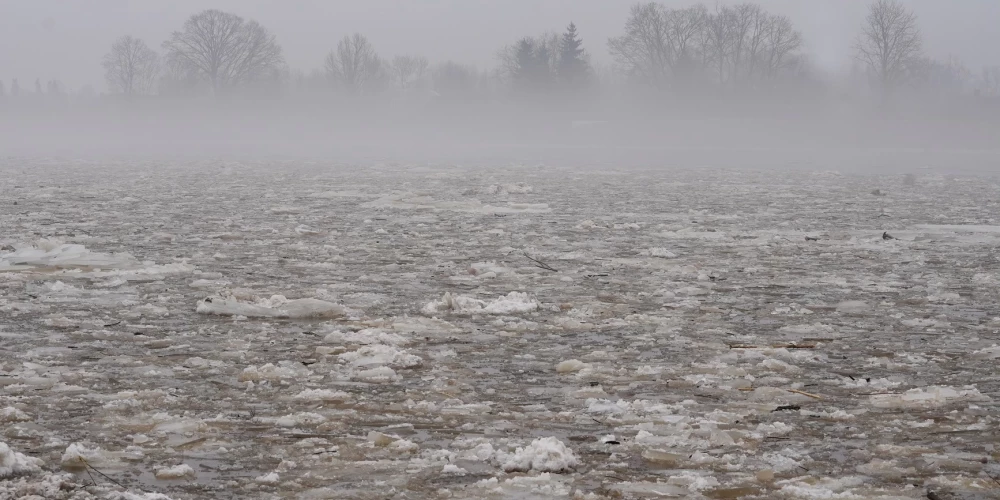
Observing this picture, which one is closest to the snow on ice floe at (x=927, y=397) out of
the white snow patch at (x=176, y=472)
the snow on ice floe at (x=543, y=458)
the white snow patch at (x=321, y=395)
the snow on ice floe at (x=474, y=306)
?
the snow on ice floe at (x=543, y=458)

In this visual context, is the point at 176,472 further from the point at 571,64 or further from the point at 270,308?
the point at 571,64

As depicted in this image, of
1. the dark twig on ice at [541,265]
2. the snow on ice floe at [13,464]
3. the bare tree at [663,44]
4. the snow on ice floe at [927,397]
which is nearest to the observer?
the snow on ice floe at [13,464]

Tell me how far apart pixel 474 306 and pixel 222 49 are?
217 ft

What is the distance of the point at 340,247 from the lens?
9234mm

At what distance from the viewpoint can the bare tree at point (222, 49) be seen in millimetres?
66812

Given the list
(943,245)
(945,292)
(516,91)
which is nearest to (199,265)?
A: (945,292)

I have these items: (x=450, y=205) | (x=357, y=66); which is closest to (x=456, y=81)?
(x=357, y=66)

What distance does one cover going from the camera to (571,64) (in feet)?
218

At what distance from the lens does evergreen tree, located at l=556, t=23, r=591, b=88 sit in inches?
2603

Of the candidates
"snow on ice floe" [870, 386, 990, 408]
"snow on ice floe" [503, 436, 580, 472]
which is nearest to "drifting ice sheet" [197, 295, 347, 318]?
"snow on ice floe" [503, 436, 580, 472]

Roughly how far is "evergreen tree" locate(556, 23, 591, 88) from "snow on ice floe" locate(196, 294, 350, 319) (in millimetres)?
61707

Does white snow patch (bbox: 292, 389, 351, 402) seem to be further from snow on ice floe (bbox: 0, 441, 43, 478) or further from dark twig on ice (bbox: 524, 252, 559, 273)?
dark twig on ice (bbox: 524, 252, 559, 273)

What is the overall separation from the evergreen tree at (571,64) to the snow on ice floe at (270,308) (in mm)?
61707

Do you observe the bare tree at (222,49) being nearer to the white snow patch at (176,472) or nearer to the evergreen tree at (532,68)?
the evergreen tree at (532,68)
